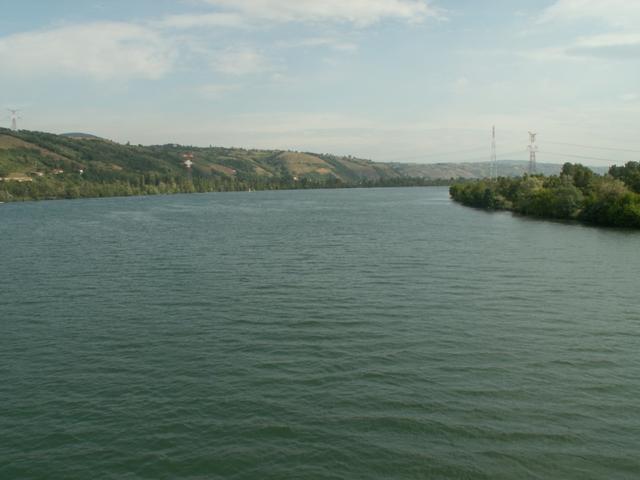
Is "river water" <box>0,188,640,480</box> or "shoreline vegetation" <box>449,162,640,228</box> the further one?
"shoreline vegetation" <box>449,162,640,228</box>

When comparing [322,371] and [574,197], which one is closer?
[322,371]

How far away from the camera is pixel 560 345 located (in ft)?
84.6

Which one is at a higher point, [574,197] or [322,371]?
[574,197]

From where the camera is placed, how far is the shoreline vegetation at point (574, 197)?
80.4 m

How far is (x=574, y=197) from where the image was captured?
93.5 metres

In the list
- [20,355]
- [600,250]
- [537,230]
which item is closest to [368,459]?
[20,355]

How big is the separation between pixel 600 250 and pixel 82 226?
248 ft

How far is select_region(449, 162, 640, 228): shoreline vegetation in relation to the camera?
264ft

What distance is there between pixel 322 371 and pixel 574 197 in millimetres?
84240

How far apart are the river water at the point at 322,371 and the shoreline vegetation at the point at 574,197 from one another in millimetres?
38812

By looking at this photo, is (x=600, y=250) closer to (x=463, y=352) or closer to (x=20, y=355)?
(x=463, y=352)

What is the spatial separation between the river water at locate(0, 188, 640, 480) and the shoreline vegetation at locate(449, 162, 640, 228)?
127 ft

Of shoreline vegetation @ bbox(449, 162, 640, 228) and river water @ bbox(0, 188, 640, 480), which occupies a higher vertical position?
shoreline vegetation @ bbox(449, 162, 640, 228)

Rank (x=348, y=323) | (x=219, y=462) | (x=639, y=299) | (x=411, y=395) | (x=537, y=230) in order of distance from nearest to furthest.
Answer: (x=219, y=462)
(x=411, y=395)
(x=348, y=323)
(x=639, y=299)
(x=537, y=230)
